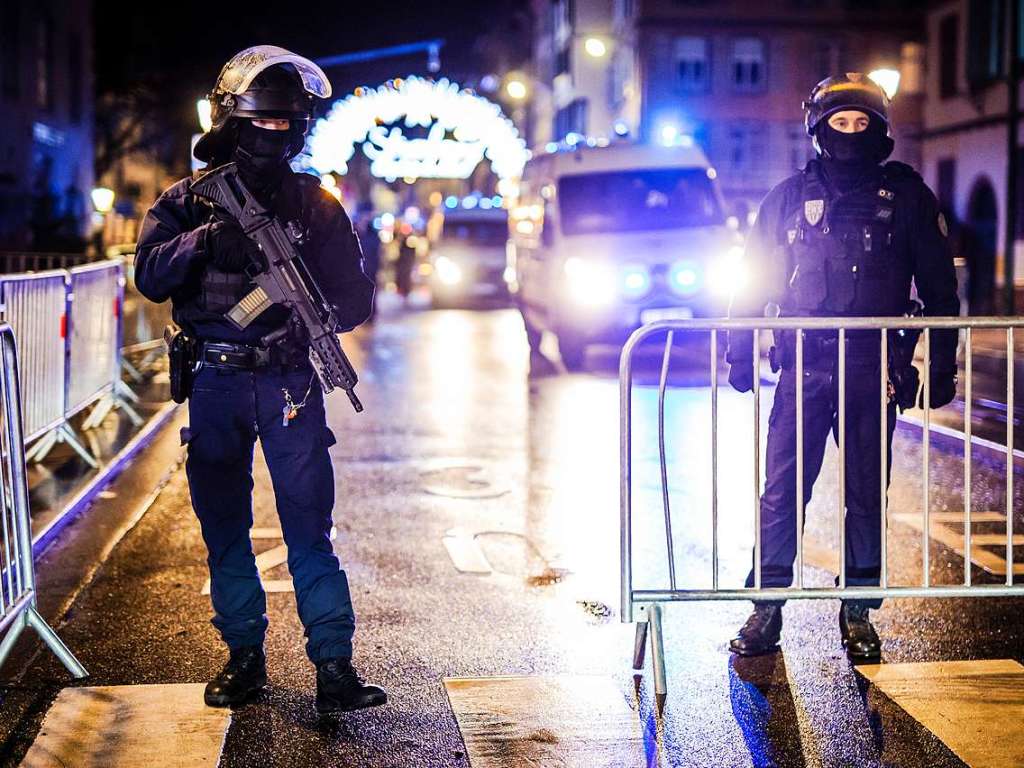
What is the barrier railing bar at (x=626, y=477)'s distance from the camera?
5055mm

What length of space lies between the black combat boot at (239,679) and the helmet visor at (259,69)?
183 cm

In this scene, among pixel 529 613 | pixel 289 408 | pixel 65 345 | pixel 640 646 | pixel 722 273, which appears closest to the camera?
pixel 289 408

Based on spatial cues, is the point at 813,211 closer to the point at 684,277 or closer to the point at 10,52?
the point at 684,277

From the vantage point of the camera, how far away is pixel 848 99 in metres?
5.46

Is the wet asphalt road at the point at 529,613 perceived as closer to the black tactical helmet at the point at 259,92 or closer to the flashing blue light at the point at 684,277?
the black tactical helmet at the point at 259,92

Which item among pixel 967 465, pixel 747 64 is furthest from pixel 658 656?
pixel 747 64

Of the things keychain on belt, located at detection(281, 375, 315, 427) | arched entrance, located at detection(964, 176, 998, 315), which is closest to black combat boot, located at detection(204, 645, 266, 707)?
keychain on belt, located at detection(281, 375, 315, 427)

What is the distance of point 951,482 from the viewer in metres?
9.54

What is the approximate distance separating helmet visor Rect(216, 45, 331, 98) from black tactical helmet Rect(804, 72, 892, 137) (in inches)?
73.2

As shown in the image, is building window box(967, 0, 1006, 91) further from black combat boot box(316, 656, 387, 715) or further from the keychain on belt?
black combat boot box(316, 656, 387, 715)

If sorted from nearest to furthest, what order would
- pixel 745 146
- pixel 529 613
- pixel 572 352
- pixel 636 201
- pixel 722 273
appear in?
Result: pixel 529 613, pixel 722 273, pixel 572 352, pixel 636 201, pixel 745 146

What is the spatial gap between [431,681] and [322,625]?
0.49m

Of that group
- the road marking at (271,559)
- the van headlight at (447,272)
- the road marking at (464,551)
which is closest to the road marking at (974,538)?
the road marking at (464,551)

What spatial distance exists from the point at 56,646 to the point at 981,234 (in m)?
34.1
